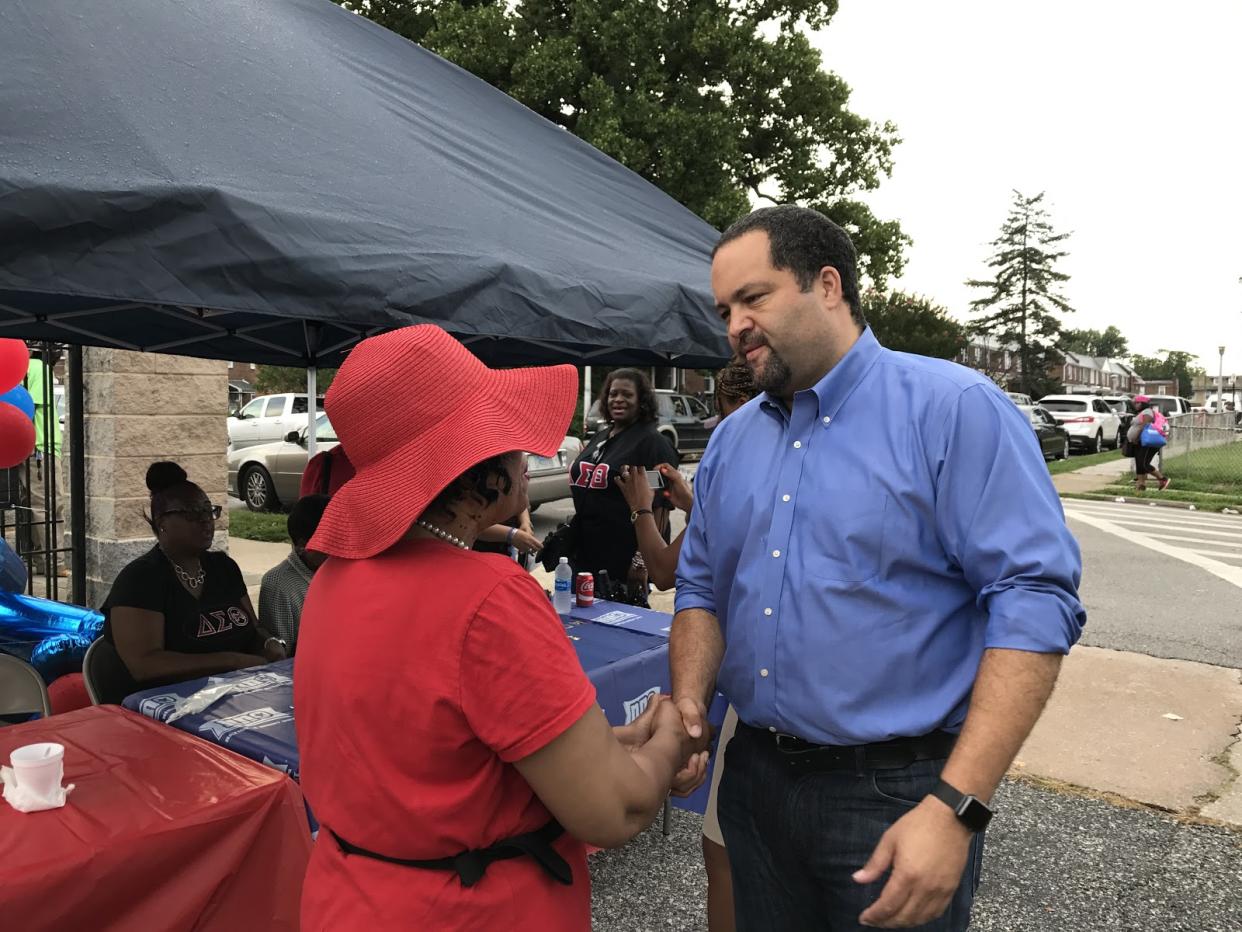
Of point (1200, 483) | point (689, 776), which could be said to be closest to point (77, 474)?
point (689, 776)

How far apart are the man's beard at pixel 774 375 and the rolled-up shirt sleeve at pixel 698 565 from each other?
291 millimetres

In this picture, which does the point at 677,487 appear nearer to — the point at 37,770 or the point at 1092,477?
the point at 37,770

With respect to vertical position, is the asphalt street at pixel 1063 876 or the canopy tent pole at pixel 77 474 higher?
the canopy tent pole at pixel 77 474

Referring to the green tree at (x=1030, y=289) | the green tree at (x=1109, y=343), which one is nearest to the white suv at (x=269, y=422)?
the green tree at (x=1030, y=289)

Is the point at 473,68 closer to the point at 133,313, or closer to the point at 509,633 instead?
the point at 133,313

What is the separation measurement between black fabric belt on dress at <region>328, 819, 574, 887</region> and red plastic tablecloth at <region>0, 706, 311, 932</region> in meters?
0.86

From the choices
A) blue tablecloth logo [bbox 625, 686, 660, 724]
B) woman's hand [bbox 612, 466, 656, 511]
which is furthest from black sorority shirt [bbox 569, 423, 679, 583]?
blue tablecloth logo [bbox 625, 686, 660, 724]

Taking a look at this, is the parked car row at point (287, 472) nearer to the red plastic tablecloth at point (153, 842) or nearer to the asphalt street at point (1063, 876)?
the asphalt street at point (1063, 876)

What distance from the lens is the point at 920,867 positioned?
141 centimetres

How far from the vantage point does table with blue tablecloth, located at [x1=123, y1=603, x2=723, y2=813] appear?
2.76 m

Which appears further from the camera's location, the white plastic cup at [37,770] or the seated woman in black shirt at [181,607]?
the seated woman in black shirt at [181,607]

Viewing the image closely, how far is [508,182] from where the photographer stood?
3707mm

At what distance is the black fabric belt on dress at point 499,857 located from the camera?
A: 4.60ft

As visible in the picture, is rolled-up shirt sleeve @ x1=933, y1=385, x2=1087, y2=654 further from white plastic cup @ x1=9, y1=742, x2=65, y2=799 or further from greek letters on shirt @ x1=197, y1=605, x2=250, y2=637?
greek letters on shirt @ x1=197, y1=605, x2=250, y2=637
